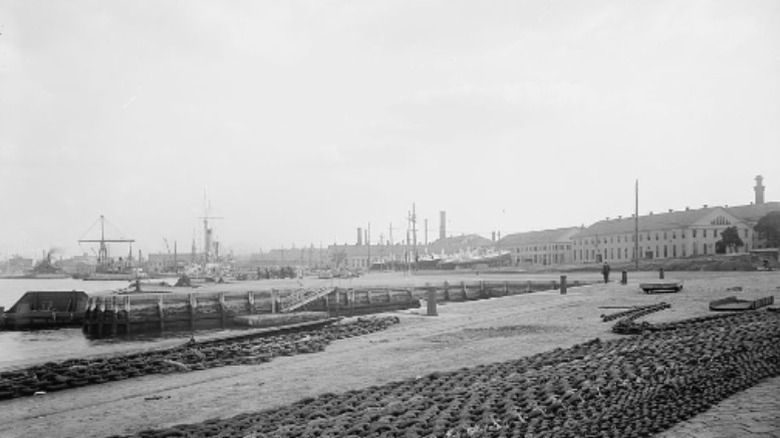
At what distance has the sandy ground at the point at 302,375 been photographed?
32.8ft

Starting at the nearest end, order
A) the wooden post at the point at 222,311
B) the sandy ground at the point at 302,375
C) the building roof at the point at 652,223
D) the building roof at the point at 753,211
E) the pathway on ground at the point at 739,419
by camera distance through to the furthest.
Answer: the pathway on ground at the point at 739,419
the sandy ground at the point at 302,375
the wooden post at the point at 222,311
the building roof at the point at 652,223
the building roof at the point at 753,211

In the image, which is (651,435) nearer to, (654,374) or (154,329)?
(654,374)

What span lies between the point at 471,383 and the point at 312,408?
2815 millimetres

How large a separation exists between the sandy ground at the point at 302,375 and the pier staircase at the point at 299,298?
54.8ft

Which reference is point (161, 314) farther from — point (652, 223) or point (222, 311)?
point (652, 223)

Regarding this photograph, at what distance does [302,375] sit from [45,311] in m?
32.7

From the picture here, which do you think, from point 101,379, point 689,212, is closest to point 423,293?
point 101,379

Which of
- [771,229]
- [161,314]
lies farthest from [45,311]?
[771,229]

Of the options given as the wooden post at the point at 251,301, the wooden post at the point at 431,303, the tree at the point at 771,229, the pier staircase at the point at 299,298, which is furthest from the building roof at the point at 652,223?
the wooden post at the point at 431,303

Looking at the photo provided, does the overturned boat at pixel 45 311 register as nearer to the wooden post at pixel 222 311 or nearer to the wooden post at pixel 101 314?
the wooden post at pixel 101 314

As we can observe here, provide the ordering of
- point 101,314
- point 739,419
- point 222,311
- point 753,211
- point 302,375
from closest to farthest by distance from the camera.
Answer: point 739,419 < point 302,375 < point 101,314 < point 222,311 < point 753,211

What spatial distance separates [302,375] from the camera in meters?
13.2

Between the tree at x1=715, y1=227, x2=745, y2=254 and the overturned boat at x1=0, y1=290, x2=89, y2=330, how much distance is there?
78195mm

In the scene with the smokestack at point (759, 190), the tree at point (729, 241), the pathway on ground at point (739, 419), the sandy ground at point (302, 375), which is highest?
the smokestack at point (759, 190)
